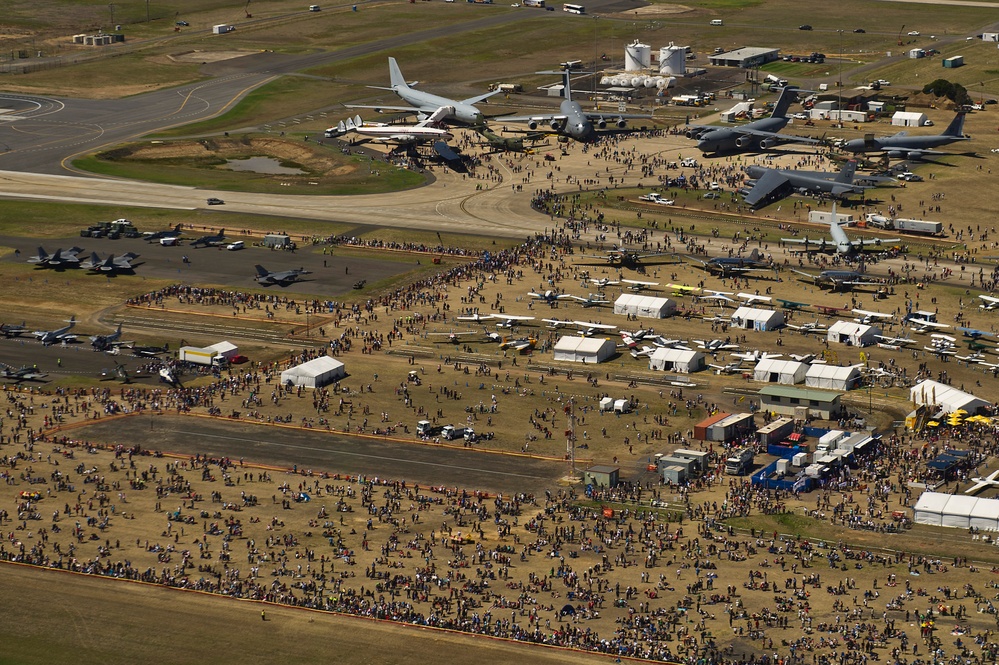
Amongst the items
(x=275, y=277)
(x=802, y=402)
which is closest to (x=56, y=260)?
(x=275, y=277)

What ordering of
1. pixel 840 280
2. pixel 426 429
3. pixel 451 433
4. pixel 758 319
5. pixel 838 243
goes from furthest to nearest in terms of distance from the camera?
1. pixel 838 243
2. pixel 840 280
3. pixel 758 319
4. pixel 426 429
5. pixel 451 433

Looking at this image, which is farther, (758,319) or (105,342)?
(758,319)

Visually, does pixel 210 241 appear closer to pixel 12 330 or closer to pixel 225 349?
pixel 12 330

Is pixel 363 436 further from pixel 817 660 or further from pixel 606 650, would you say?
pixel 817 660

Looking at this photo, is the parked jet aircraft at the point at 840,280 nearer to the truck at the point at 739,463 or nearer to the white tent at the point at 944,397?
the white tent at the point at 944,397

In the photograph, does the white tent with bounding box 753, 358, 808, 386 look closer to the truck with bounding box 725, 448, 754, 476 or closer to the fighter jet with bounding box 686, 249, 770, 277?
the truck with bounding box 725, 448, 754, 476

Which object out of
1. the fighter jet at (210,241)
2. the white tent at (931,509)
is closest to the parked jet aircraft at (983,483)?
the white tent at (931,509)
